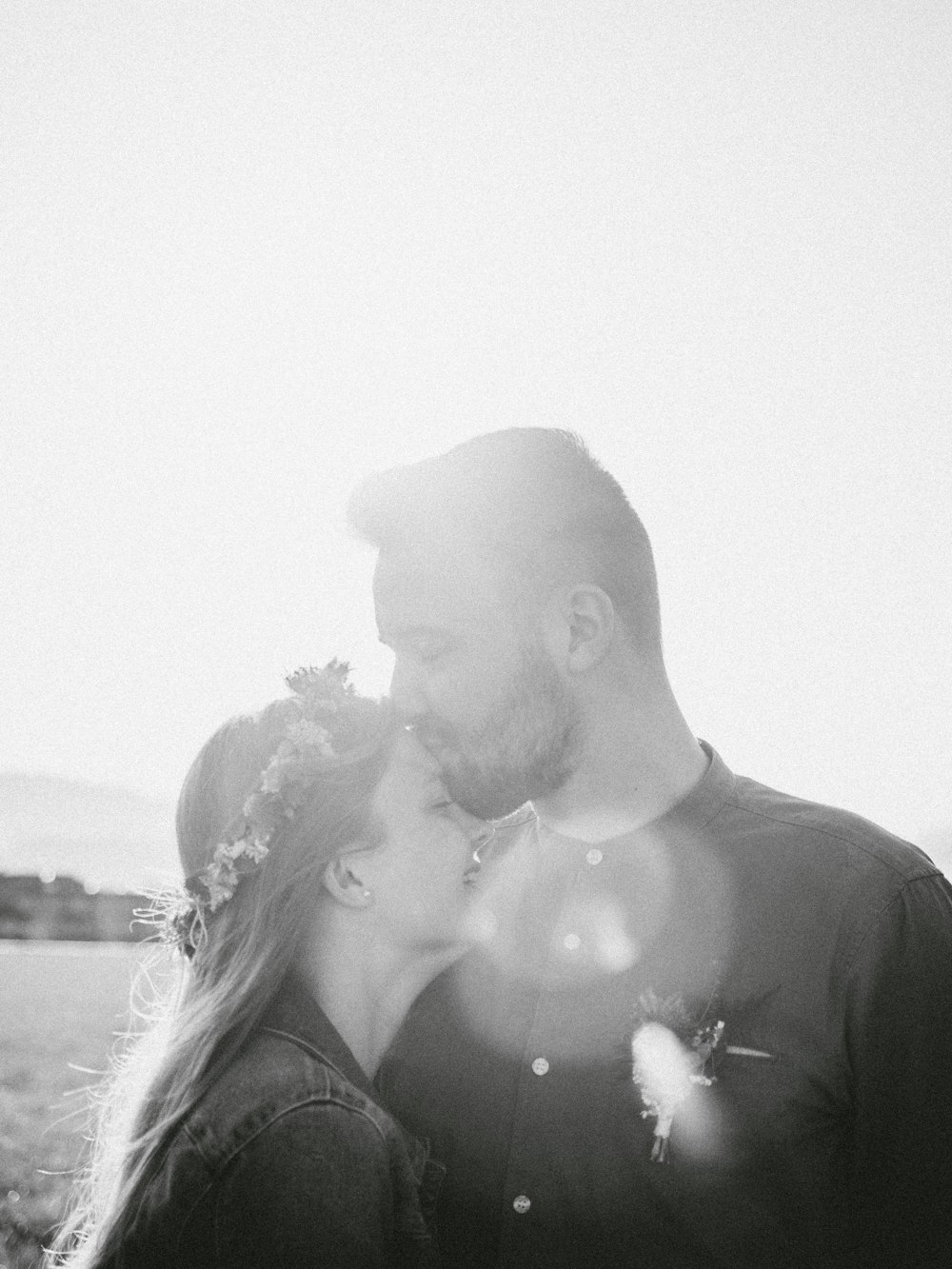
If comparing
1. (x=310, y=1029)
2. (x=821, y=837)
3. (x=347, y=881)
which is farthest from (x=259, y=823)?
(x=821, y=837)

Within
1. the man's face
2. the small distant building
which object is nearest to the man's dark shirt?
the man's face

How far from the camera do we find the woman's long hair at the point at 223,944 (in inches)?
128

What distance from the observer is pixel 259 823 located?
3719 millimetres

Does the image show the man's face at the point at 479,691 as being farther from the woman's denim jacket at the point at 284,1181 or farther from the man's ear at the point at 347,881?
the woman's denim jacket at the point at 284,1181

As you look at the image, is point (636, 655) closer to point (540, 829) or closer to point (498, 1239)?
point (540, 829)

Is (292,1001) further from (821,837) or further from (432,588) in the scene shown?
(821,837)

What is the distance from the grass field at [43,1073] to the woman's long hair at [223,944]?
0.31 m

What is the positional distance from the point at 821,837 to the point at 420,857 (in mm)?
1416

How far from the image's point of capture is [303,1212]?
9.37 ft

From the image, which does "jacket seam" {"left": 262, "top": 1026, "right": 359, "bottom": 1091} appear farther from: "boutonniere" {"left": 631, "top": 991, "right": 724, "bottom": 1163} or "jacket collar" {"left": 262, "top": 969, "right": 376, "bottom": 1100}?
"boutonniere" {"left": 631, "top": 991, "right": 724, "bottom": 1163}

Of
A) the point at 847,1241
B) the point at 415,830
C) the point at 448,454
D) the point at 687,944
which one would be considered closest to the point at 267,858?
the point at 415,830

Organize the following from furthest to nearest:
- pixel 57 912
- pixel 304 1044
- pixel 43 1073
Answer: pixel 57 912 < pixel 43 1073 < pixel 304 1044

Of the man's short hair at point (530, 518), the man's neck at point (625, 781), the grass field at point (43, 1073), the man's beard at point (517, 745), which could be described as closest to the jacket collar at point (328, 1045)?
the grass field at point (43, 1073)

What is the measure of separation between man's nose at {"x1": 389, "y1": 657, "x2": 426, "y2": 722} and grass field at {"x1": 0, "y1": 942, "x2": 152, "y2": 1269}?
5.29 ft
